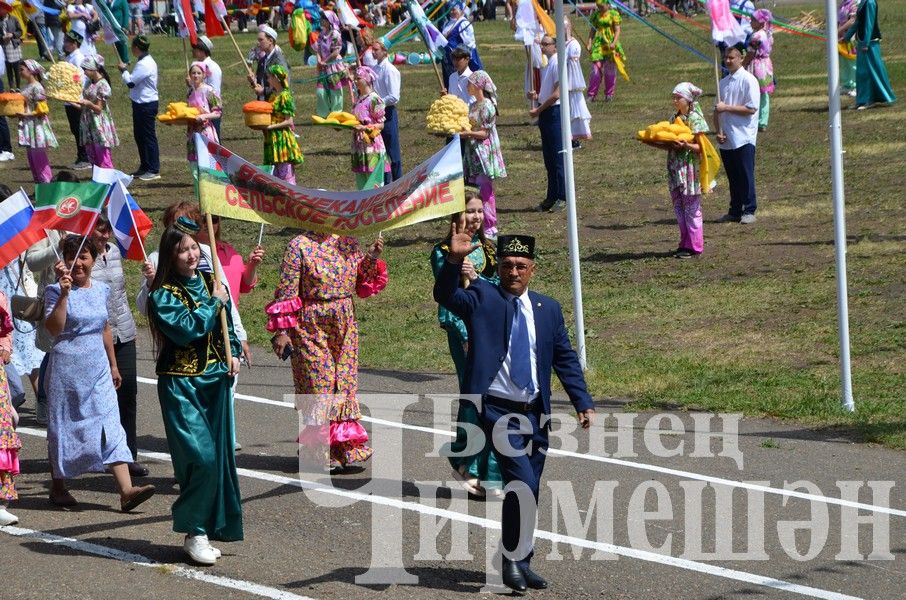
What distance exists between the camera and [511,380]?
7.48 metres

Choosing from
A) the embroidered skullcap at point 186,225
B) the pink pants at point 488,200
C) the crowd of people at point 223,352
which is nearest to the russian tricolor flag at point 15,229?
the crowd of people at point 223,352

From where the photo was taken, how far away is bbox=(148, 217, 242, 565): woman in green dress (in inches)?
303

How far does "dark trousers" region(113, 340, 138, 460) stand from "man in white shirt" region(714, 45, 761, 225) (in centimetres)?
935

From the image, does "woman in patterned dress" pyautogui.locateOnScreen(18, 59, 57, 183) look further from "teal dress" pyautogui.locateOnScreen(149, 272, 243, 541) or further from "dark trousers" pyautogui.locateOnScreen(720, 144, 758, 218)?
"teal dress" pyautogui.locateOnScreen(149, 272, 243, 541)

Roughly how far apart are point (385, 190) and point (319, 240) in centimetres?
93

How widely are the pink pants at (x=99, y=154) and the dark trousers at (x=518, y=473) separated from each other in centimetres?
1451

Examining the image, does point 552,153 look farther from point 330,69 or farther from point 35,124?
point 330,69

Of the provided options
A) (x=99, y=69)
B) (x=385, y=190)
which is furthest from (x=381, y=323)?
(x=99, y=69)

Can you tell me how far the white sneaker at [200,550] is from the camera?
7699 millimetres

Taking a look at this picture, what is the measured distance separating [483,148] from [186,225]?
856 cm

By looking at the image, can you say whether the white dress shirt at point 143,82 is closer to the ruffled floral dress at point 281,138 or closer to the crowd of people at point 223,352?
the ruffled floral dress at point 281,138

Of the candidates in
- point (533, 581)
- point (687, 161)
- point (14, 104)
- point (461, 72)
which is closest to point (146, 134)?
point (14, 104)

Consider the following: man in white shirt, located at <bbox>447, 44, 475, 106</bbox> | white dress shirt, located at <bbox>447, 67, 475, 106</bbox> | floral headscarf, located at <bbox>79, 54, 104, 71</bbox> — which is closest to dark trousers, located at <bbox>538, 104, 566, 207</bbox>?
man in white shirt, located at <bbox>447, 44, 475, 106</bbox>

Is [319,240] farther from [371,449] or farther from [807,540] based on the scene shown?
[807,540]
